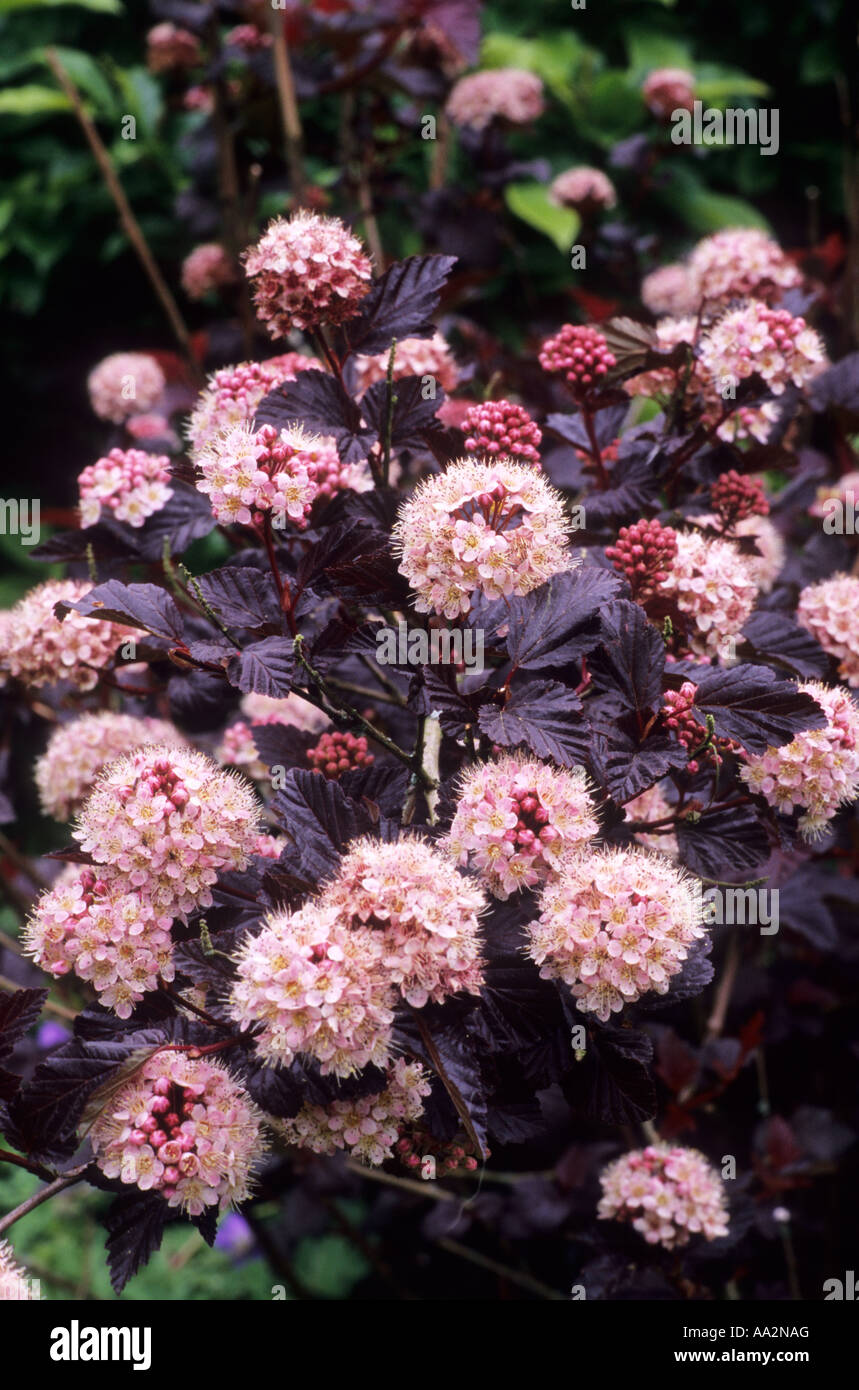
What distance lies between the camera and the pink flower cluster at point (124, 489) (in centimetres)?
141

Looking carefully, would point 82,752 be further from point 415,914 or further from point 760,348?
point 760,348

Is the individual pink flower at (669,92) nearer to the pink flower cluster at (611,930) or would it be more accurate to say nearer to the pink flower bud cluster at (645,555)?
the pink flower bud cluster at (645,555)

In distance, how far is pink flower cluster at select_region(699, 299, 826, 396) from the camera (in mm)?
1360

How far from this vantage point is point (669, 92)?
2.56m

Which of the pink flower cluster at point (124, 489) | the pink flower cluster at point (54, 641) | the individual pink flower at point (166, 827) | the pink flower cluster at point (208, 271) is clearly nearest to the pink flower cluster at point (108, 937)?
the individual pink flower at point (166, 827)

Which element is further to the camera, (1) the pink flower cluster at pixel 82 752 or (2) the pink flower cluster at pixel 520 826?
(1) the pink flower cluster at pixel 82 752

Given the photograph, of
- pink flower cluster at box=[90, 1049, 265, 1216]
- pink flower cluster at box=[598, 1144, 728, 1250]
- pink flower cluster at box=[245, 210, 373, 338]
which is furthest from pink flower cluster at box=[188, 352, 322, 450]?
pink flower cluster at box=[598, 1144, 728, 1250]

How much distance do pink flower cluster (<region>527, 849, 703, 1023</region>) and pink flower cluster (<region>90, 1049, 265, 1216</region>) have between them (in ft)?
1.04

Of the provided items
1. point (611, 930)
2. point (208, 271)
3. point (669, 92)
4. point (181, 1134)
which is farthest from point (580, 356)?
point (669, 92)

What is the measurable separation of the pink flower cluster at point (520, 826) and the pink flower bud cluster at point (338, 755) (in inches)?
9.9

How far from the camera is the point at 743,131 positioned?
9.68ft

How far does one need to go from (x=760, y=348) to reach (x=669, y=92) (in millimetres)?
1533

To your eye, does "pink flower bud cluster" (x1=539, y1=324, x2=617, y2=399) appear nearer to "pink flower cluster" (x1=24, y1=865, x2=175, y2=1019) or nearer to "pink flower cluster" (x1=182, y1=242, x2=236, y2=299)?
"pink flower cluster" (x1=24, y1=865, x2=175, y2=1019)
